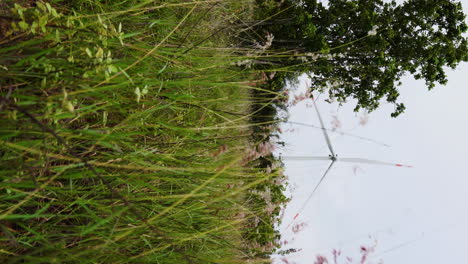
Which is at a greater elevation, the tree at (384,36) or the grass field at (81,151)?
the tree at (384,36)

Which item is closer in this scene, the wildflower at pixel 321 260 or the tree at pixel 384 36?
the wildflower at pixel 321 260

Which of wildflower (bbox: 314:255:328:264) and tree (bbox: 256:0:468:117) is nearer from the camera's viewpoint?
wildflower (bbox: 314:255:328:264)

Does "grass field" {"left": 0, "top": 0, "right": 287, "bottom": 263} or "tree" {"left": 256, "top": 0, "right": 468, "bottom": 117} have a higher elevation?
"tree" {"left": 256, "top": 0, "right": 468, "bottom": 117}

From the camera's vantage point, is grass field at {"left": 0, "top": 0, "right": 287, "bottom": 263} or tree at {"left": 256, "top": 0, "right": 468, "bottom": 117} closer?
grass field at {"left": 0, "top": 0, "right": 287, "bottom": 263}

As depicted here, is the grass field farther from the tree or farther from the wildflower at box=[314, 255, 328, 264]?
the tree

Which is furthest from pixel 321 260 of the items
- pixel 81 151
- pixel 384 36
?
pixel 384 36

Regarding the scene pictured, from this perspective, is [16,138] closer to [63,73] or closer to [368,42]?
[63,73]

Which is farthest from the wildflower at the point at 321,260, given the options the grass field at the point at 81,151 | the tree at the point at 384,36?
the tree at the point at 384,36

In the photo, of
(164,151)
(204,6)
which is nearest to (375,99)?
(204,6)

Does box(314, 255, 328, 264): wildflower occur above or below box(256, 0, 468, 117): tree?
below

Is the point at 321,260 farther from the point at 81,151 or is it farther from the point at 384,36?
the point at 384,36

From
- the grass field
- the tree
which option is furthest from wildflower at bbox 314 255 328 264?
the tree

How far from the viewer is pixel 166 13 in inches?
109

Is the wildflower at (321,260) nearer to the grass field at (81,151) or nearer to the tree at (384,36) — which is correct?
the grass field at (81,151)
